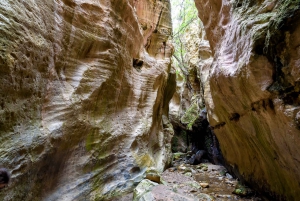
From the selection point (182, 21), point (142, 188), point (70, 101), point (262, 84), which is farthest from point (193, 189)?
point (182, 21)

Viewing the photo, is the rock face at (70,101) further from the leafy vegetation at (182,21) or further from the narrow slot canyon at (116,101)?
the leafy vegetation at (182,21)

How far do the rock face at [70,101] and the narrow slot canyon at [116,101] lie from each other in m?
0.02

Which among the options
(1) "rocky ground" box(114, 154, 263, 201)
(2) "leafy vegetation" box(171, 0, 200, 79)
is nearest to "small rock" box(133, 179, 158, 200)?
(1) "rocky ground" box(114, 154, 263, 201)

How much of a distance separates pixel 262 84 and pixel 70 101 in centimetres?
399

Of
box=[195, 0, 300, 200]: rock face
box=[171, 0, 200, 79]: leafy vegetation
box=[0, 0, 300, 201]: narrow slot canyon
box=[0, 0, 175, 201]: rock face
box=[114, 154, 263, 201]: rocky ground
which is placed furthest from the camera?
box=[171, 0, 200, 79]: leafy vegetation

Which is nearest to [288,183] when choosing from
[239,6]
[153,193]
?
[153,193]

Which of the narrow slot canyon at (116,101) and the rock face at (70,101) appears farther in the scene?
the narrow slot canyon at (116,101)

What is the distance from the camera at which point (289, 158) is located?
4.23 metres

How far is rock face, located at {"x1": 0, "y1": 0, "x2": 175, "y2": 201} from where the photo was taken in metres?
3.21

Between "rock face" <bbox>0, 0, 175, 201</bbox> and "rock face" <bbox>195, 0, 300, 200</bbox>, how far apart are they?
306 centimetres

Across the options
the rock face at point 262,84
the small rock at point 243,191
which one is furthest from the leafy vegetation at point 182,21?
the small rock at point 243,191

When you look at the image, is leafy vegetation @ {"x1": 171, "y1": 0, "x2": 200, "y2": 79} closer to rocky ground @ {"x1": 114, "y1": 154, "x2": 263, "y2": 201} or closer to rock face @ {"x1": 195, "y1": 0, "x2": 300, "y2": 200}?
rock face @ {"x1": 195, "y1": 0, "x2": 300, "y2": 200}

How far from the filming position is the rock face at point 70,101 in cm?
321

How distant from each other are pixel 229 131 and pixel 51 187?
6.20m
